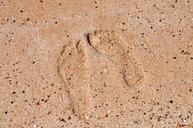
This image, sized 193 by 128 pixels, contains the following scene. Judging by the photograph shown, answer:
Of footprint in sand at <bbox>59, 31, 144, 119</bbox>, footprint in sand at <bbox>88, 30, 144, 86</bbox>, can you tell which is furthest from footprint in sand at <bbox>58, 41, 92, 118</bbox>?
footprint in sand at <bbox>88, 30, 144, 86</bbox>

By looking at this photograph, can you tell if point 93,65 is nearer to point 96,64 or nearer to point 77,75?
point 96,64

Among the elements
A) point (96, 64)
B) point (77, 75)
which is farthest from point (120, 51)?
point (77, 75)

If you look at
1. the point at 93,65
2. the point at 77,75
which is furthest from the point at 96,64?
the point at 77,75

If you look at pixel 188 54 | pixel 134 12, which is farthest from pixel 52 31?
pixel 188 54

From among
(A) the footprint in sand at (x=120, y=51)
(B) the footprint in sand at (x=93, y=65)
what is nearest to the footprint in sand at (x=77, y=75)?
(B) the footprint in sand at (x=93, y=65)

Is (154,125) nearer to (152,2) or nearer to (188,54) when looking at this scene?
(188,54)

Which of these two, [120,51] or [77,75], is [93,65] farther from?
[120,51]

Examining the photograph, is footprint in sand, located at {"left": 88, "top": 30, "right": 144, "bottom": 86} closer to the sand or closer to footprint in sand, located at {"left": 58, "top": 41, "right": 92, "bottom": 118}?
the sand
